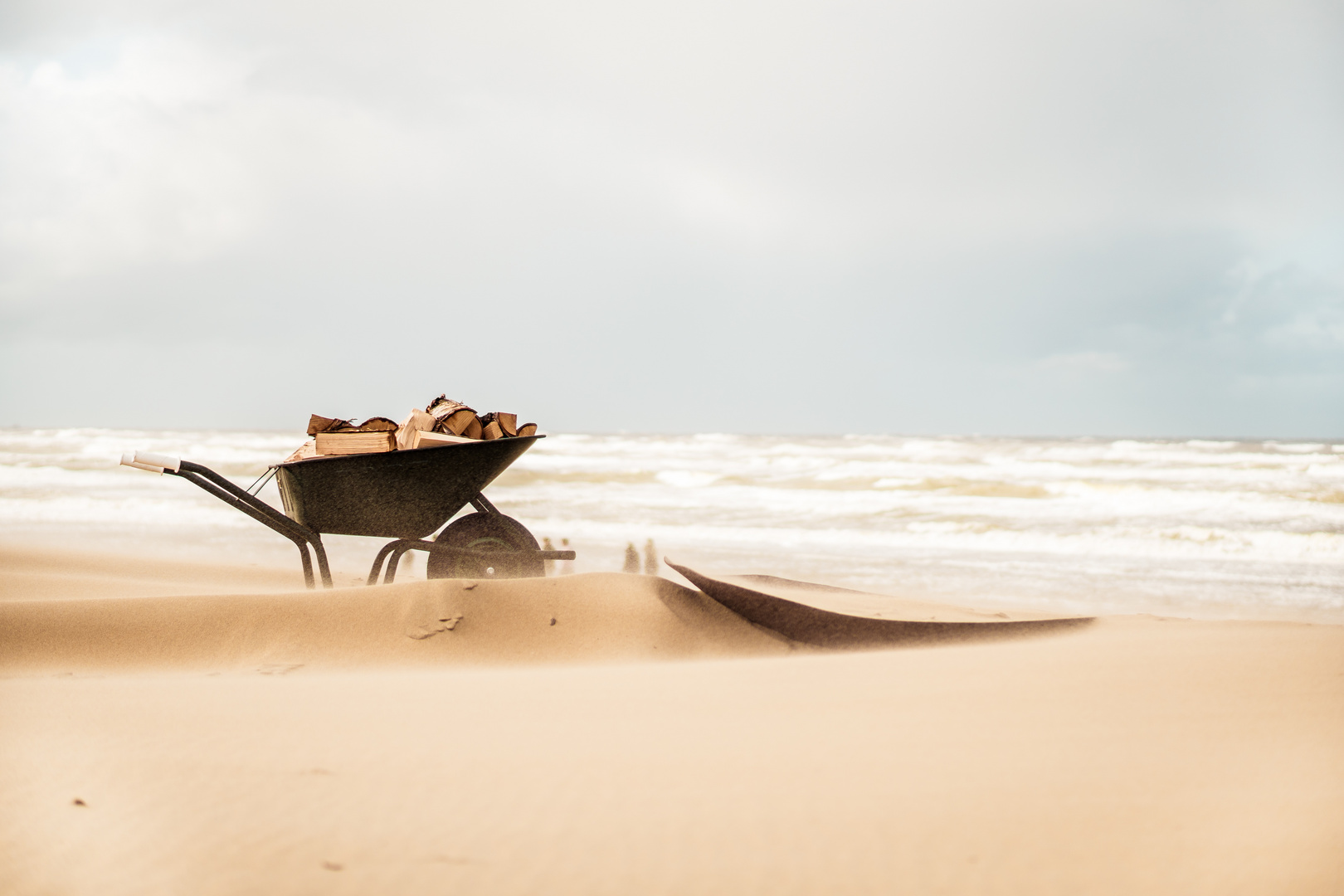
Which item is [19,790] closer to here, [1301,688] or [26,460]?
[1301,688]

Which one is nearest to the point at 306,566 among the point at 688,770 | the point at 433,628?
the point at 433,628

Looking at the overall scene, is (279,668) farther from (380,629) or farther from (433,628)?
(433,628)

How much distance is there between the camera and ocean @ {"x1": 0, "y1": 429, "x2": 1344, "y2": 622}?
22.1 feet

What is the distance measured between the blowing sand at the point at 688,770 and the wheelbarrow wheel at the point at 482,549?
92 centimetres

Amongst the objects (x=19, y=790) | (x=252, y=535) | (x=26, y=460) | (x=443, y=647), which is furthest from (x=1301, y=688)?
(x=26, y=460)

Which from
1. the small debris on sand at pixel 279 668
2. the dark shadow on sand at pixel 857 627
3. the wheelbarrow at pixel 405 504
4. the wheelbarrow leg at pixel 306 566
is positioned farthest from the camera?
the wheelbarrow leg at pixel 306 566

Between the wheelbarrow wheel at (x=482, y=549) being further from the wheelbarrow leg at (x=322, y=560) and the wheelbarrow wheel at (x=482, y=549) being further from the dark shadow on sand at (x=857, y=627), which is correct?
the dark shadow on sand at (x=857, y=627)

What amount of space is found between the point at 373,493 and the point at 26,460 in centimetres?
2670

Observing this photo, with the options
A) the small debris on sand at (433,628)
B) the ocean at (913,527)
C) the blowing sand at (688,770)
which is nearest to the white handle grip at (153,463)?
the blowing sand at (688,770)

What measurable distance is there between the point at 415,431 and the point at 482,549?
0.72 metres

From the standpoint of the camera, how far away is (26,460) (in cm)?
2458

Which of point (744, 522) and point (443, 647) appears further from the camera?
point (744, 522)

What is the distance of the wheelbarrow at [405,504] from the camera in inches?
167

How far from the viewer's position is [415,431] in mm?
4324
